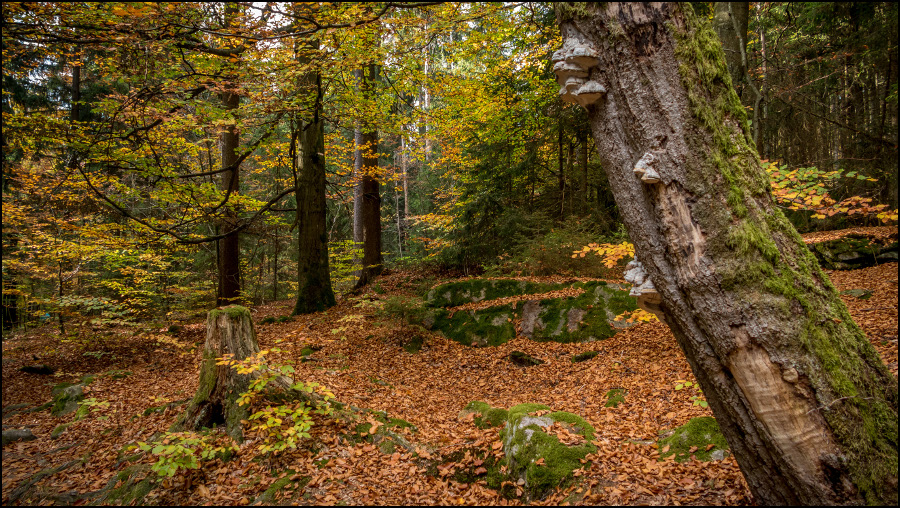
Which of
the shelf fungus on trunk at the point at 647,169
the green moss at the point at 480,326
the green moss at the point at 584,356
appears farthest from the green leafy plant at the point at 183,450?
the green moss at the point at 584,356

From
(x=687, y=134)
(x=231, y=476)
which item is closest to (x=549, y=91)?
(x=687, y=134)

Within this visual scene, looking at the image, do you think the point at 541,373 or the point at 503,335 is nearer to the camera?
the point at 541,373

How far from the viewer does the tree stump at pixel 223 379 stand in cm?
423

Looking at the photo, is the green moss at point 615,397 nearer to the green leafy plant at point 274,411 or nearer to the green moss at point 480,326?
the green moss at point 480,326

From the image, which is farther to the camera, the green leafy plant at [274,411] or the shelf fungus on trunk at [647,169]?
the green leafy plant at [274,411]

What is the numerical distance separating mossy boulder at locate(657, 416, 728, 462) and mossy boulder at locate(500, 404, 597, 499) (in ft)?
2.24

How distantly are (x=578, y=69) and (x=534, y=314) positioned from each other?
22.7 feet

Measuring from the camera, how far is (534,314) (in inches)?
336

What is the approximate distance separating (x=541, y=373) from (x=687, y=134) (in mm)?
5579

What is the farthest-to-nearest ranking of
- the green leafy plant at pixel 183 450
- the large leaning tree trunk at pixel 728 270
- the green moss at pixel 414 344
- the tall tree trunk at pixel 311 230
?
the tall tree trunk at pixel 311 230 < the green moss at pixel 414 344 < the green leafy plant at pixel 183 450 < the large leaning tree trunk at pixel 728 270

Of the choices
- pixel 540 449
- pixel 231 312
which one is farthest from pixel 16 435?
pixel 540 449

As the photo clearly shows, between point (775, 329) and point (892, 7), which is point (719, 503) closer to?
point (775, 329)

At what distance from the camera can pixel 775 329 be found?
74.5 inches

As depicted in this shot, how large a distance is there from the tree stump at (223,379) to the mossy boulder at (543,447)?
285 centimetres
